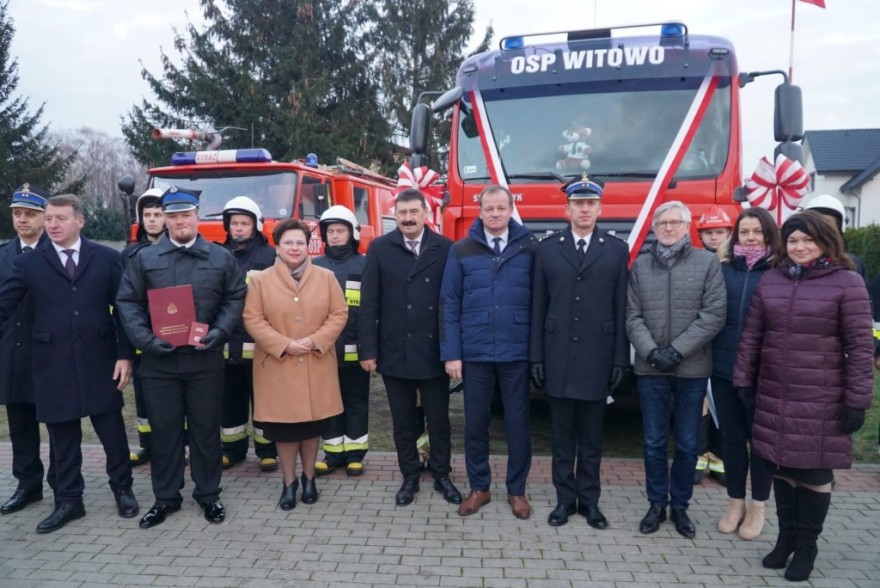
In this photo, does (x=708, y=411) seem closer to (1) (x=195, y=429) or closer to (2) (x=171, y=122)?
(1) (x=195, y=429)

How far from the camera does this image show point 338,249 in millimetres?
5293

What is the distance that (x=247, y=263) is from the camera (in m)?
5.30

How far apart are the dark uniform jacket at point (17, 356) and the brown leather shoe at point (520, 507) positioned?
10.5 ft

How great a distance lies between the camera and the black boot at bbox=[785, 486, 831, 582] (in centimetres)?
366

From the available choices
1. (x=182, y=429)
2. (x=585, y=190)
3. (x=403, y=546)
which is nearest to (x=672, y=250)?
(x=585, y=190)

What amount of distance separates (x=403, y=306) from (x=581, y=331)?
120 cm

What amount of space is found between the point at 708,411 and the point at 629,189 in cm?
182

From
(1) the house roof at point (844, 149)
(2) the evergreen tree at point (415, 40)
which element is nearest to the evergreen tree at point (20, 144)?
(2) the evergreen tree at point (415, 40)

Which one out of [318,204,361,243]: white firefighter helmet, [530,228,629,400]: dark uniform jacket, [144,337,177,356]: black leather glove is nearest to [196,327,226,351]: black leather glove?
[144,337,177,356]: black leather glove

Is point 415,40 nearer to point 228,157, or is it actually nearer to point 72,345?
point 228,157

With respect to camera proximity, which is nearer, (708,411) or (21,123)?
(708,411)

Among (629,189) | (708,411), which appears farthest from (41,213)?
(708,411)

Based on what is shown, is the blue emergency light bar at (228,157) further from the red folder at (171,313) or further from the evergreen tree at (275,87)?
the evergreen tree at (275,87)

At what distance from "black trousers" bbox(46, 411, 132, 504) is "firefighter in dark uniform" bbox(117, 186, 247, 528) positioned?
30cm
